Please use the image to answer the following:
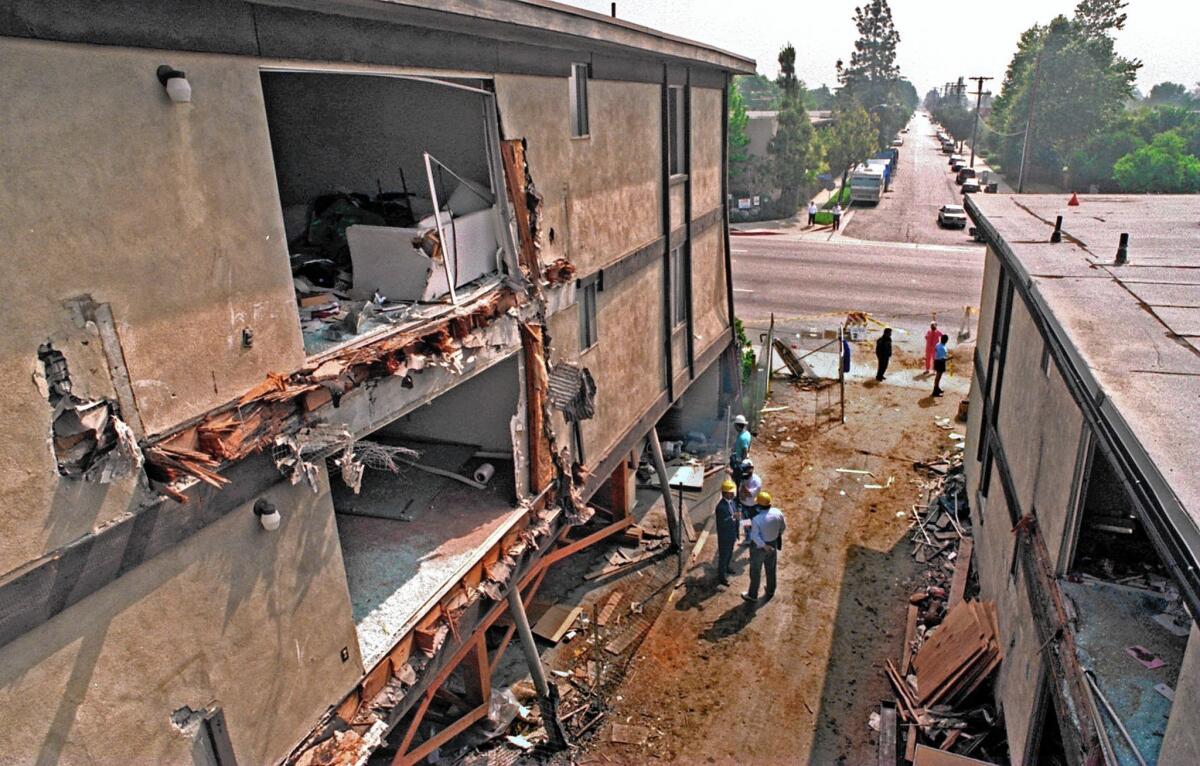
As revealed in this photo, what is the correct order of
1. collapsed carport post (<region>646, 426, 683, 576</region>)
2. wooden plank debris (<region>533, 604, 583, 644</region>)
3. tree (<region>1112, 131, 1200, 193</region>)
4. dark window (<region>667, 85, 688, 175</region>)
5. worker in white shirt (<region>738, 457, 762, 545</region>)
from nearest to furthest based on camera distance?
1. wooden plank debris (<region>533, 604, 583, 644</region>)
2. dark window (<region>667, 85, 688, 175</region>)
3. worker in white shirt (<region>738, 457, 762, 545</region>)
4. collapsed carport post (<region>646, 426, 683, 576</region>)
5. tree (<region>1112, 131, 1200, 193</region>)

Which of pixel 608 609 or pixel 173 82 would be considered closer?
pixel 173 82

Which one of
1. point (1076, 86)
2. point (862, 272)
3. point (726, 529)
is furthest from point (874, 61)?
point (726, 529)

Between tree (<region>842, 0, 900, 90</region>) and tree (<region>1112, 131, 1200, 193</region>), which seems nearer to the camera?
tree (<region>1112, 131, 1200, 193</region>)

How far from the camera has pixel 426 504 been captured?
31.1 ft

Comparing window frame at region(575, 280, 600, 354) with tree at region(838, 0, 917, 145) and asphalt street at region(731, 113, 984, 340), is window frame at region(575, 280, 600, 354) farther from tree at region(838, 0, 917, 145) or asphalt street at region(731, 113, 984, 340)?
tree at region(838, 0, 917, 145)

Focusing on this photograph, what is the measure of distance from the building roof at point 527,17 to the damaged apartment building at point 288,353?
0.17 ft

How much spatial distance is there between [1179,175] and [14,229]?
59.7 meters

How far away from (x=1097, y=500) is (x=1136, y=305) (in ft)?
7.14

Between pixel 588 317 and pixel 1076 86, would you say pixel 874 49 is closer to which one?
pixel 1076 86

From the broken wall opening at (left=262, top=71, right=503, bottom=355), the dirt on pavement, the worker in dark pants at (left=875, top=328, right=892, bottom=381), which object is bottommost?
the dirt on pavement

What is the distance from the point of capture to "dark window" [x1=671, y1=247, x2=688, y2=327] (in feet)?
49.3

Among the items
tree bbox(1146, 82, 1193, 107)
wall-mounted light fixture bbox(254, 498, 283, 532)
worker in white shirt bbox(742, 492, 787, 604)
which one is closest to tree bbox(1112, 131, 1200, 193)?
worker in white shirt bbox(742, 492, 787, 604)

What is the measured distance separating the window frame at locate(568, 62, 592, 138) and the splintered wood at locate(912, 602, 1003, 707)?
8.61 m

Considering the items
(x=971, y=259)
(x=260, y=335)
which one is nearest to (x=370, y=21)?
(x=260, y=335)
